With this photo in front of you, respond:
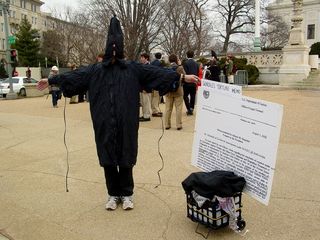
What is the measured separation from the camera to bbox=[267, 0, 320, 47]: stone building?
64.2 metres

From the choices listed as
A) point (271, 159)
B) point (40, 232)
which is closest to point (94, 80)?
point (40, 232)

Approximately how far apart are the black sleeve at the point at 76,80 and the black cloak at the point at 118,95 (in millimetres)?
69

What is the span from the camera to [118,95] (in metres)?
4.33

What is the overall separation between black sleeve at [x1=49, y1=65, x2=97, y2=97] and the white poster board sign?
126cm

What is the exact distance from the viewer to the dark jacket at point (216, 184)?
148 inches

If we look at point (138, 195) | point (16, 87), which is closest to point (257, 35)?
point (16, 87)

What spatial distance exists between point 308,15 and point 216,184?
67948mm

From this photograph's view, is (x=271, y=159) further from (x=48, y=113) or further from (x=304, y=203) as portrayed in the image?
(x=48, y=113)

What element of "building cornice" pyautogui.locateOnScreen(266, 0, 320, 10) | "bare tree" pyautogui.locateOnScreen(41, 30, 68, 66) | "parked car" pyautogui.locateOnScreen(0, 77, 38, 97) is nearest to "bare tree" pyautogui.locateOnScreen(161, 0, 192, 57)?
"parked car" pyautogui.locateOnScreen(0, 77, 38, 97)

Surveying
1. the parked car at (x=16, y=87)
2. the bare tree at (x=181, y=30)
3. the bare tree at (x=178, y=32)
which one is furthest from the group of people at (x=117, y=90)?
the bare tree at (x=178, y=32)

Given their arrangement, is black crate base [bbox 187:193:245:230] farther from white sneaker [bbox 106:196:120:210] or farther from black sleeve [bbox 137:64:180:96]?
black sleeve [bbox 137:64:180:96]

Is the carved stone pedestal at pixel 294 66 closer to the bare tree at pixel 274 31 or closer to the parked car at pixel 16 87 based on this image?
the parked car at pixel 16 87

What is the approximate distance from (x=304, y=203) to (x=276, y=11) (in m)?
68.2

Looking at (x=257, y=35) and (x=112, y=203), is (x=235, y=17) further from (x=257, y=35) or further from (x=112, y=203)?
(x=112, y=203)
